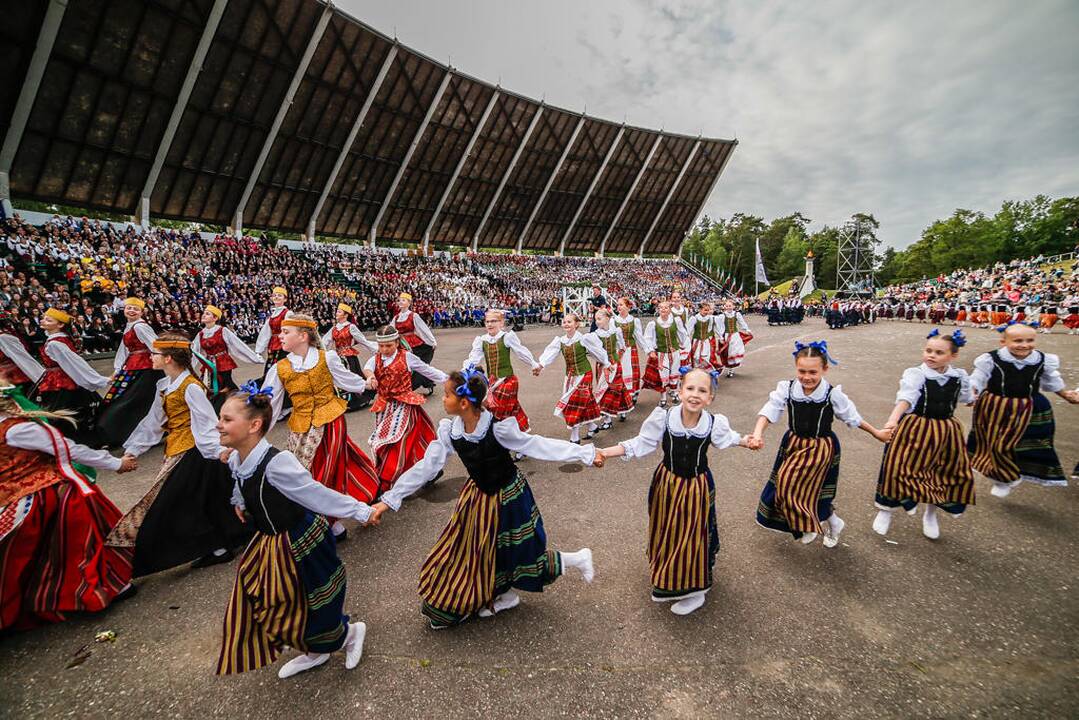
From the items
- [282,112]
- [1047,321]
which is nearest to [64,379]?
[282,112]

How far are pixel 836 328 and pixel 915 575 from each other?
25.9m

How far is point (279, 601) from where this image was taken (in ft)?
7.83

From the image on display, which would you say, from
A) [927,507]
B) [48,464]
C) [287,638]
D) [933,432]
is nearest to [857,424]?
[933,432]

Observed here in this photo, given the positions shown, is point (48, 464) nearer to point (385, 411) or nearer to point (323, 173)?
point (385, 411)

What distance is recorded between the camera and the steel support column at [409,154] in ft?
97.2

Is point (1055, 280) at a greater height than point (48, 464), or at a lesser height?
greater

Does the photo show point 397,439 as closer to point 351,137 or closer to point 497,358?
point 497,358

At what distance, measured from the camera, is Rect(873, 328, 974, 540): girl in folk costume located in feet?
12.5

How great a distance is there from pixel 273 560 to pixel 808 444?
384 cm

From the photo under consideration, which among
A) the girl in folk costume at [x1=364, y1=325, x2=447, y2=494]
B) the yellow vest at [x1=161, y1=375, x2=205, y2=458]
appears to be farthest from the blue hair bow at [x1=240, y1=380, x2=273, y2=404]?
the girl in folk costume at [x1=364, y1=325, x2=447, y2=494]

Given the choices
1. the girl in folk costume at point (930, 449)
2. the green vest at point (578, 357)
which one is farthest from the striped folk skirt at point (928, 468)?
the green vest at point (578, 357)

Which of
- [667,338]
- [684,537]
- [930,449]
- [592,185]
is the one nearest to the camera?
[684,537]

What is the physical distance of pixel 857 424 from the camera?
347 centimetres

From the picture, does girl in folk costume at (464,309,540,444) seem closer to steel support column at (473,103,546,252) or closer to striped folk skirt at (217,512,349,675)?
striped folk skirt at (217,512,349,675)
